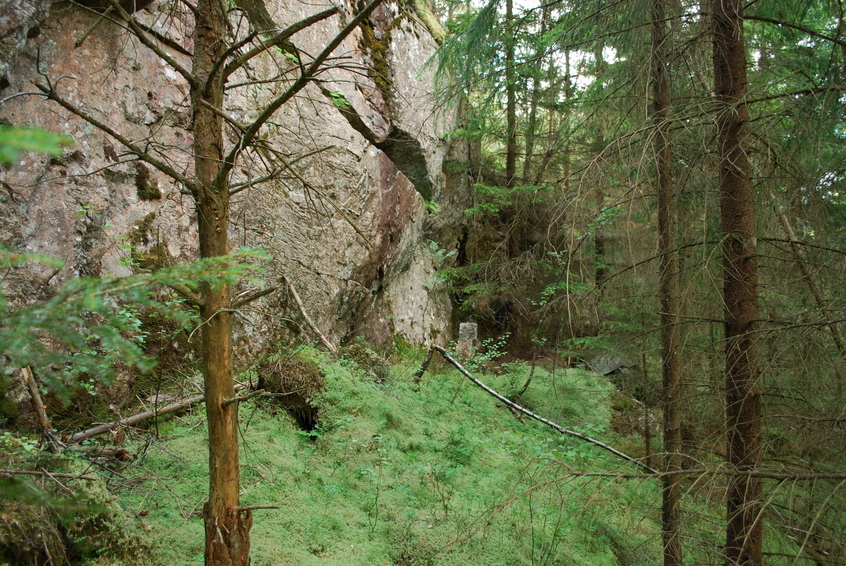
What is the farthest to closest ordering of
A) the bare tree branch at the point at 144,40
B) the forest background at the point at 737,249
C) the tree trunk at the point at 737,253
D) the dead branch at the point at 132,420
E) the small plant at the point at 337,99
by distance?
the dead branch at the point at 132,420 < the small plant at the point at 337,99 < the tree trunk at the point at 737,253 < the forest background at the point at 737,249 < the bare tree branch at the point at 144,40

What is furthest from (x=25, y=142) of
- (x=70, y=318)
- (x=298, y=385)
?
(x=298, y=385)

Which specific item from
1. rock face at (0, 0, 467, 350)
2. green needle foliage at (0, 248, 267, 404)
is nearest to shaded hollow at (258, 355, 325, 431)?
rock face at (0, 0, 467, 350)

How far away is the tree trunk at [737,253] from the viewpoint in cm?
317

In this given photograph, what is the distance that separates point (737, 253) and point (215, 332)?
141 inches

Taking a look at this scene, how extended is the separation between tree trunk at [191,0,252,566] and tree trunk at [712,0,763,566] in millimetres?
3120

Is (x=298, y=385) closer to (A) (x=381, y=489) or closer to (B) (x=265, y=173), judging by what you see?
(A) (x=381, y=489)

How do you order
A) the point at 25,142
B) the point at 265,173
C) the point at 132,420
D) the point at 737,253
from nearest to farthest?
the point at 25,142, the point at 737,253, the point at 132,420, the point at 265,173

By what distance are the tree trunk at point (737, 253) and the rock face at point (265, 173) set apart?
94.3 inches

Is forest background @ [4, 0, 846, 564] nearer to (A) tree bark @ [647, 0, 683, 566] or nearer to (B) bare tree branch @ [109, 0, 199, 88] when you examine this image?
(A) tree bark @ [647, 0, 683, 566]

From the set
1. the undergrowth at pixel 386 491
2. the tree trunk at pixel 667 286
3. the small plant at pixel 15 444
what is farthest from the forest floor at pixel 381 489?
the tree trunk at pixel 667 286

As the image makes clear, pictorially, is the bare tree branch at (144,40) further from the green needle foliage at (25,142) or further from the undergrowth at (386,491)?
the undergrowth at (386,491)

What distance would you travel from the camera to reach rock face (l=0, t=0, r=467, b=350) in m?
4.47

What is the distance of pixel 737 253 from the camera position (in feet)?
11.3

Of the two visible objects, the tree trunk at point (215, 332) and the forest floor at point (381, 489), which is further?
the forest floor at point (381, 489)
